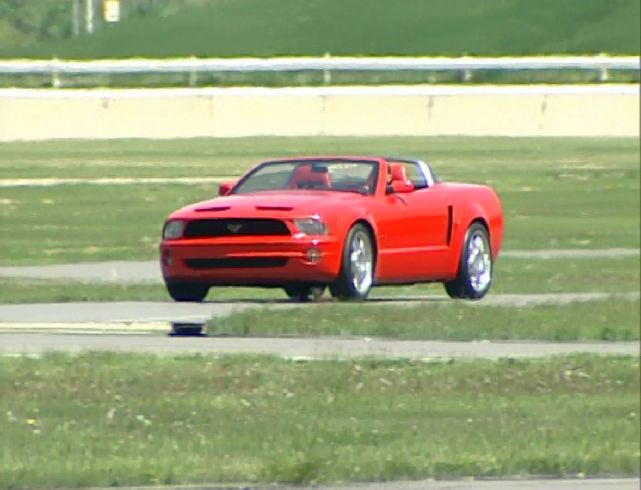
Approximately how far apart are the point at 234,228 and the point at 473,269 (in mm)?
1764

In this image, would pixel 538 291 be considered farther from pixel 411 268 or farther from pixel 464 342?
pixel 464 342

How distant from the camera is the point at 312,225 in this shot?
1267 centimetres

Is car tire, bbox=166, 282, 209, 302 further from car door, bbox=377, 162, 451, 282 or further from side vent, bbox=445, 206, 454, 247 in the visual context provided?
side vent, bbox=445, 206, 454, 247

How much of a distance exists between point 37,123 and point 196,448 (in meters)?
14.1

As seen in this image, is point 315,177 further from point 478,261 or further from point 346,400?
point 346,400

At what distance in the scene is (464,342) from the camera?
1112 centimetres

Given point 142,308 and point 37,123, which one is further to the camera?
point 37,123

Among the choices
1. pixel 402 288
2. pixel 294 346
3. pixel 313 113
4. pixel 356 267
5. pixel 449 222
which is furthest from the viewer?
pixel 313 113

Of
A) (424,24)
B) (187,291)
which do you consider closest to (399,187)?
(187,291)

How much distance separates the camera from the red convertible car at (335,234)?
1254 centimetres

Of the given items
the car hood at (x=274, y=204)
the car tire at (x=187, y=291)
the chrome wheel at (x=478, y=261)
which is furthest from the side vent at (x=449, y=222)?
the car tire at (x=187, y=291)

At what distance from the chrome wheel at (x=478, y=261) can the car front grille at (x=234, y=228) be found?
1.24 m

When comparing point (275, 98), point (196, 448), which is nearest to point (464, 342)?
point (196, 448)

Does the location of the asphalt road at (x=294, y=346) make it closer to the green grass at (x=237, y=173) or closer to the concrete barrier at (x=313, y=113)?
the green grass at (x=237, y=173)
